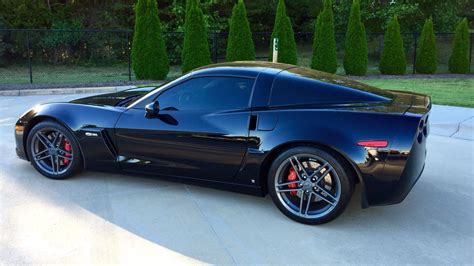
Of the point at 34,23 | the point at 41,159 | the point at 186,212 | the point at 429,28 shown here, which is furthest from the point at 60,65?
the point at 186,212

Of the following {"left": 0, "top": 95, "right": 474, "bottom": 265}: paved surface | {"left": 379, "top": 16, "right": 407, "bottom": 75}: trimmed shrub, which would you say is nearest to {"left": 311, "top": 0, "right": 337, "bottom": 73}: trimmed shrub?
{"left": 379, "top": 16, "right": 407, "bottom": 75}: trimmed shrub

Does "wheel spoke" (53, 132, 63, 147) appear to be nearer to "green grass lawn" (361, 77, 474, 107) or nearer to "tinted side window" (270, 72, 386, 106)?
"tinted side window" (270, 72, 386, 106)

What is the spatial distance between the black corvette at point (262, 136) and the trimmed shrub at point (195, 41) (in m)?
10.5

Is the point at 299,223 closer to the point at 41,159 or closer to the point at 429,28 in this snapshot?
the point at 41,159

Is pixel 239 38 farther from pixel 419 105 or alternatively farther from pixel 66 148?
pixel 419 105

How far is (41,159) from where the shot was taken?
16.4ft

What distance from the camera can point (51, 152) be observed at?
493 centimetres

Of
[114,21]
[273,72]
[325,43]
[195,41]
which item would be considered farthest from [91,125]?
[114,21]

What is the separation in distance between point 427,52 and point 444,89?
228 inches

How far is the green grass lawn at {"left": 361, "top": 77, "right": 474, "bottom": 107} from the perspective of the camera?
33.9 ft

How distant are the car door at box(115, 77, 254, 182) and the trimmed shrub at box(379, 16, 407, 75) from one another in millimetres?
14667

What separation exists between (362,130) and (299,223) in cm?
99

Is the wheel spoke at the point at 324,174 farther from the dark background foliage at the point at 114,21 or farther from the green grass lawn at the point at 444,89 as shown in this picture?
the dark background foliage at the point at 114,21

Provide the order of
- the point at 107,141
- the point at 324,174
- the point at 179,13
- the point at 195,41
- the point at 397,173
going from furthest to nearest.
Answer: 1. the point at 179,13
2. the point at 195,41
3. the point at 107,141
4. the point at 324,174
5. the point at 397,173
